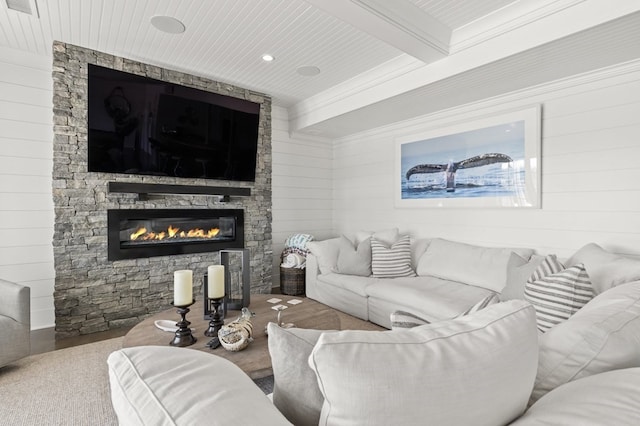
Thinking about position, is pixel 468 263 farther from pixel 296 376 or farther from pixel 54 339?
pixel 54 339

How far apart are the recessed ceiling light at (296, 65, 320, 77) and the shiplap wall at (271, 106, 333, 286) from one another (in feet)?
3.72

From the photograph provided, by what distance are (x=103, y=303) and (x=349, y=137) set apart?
374cm

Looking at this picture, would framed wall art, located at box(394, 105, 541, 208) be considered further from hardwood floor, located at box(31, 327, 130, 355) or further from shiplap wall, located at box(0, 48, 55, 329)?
shiplap wall, located at box(0, 48, 55, 329)

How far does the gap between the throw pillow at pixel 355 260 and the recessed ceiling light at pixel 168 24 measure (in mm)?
2698

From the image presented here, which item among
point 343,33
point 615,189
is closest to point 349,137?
point 343,33

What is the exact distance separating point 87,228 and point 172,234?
78cm

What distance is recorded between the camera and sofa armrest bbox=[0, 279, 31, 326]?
217 cm

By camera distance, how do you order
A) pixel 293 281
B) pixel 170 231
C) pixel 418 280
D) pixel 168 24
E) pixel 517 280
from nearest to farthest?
pixel 517 280 < pixel 168 24 < pixel 418 280 < pixel 170 231 < pixel 293 281

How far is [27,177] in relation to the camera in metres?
2.92

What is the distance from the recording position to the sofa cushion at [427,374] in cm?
56

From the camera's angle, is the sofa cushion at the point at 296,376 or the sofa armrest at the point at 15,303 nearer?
the sofa cushion at the point at 296,376

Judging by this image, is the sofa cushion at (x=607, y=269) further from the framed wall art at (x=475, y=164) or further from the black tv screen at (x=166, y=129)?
the black tv screen at (x=166, y=129)

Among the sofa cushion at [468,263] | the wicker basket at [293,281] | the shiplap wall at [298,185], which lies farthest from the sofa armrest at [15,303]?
the sofa cushion at [468,263]

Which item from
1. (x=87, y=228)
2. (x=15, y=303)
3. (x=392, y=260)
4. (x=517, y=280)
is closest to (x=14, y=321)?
(x=15, y=303)
